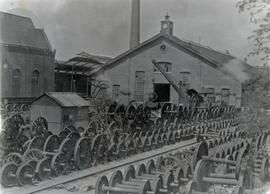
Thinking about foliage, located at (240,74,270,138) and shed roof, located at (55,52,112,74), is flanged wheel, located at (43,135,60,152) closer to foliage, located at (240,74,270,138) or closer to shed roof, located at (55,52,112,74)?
foliage, located at (240,74,270,138)

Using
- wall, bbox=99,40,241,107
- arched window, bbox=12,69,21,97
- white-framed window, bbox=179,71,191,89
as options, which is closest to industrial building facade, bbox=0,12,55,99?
arched window, bbox=12,69,21,97

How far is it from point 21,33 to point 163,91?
8.42 m

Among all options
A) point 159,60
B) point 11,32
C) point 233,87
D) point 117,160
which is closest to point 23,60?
point 11,32

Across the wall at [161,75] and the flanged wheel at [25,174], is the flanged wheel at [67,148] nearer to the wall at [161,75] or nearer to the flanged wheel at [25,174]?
the flanged wheel at [25,174]

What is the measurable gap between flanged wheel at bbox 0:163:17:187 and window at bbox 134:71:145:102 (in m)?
15.1

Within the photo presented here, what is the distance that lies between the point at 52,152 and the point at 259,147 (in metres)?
4.26

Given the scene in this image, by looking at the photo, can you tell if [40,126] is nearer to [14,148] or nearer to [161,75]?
[14,148]

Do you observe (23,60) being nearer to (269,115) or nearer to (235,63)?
(235,63)

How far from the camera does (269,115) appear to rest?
6.36 metres

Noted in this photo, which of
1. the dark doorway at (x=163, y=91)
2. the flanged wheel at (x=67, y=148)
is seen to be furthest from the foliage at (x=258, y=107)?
the dark doorway at (x=163, y=91)

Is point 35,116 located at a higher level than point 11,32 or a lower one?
lower

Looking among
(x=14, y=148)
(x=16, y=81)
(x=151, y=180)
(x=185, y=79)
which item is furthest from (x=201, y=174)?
(x=16, y=81)

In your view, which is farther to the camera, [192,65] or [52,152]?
[192,65]

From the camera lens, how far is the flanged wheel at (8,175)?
7520 millimetres
